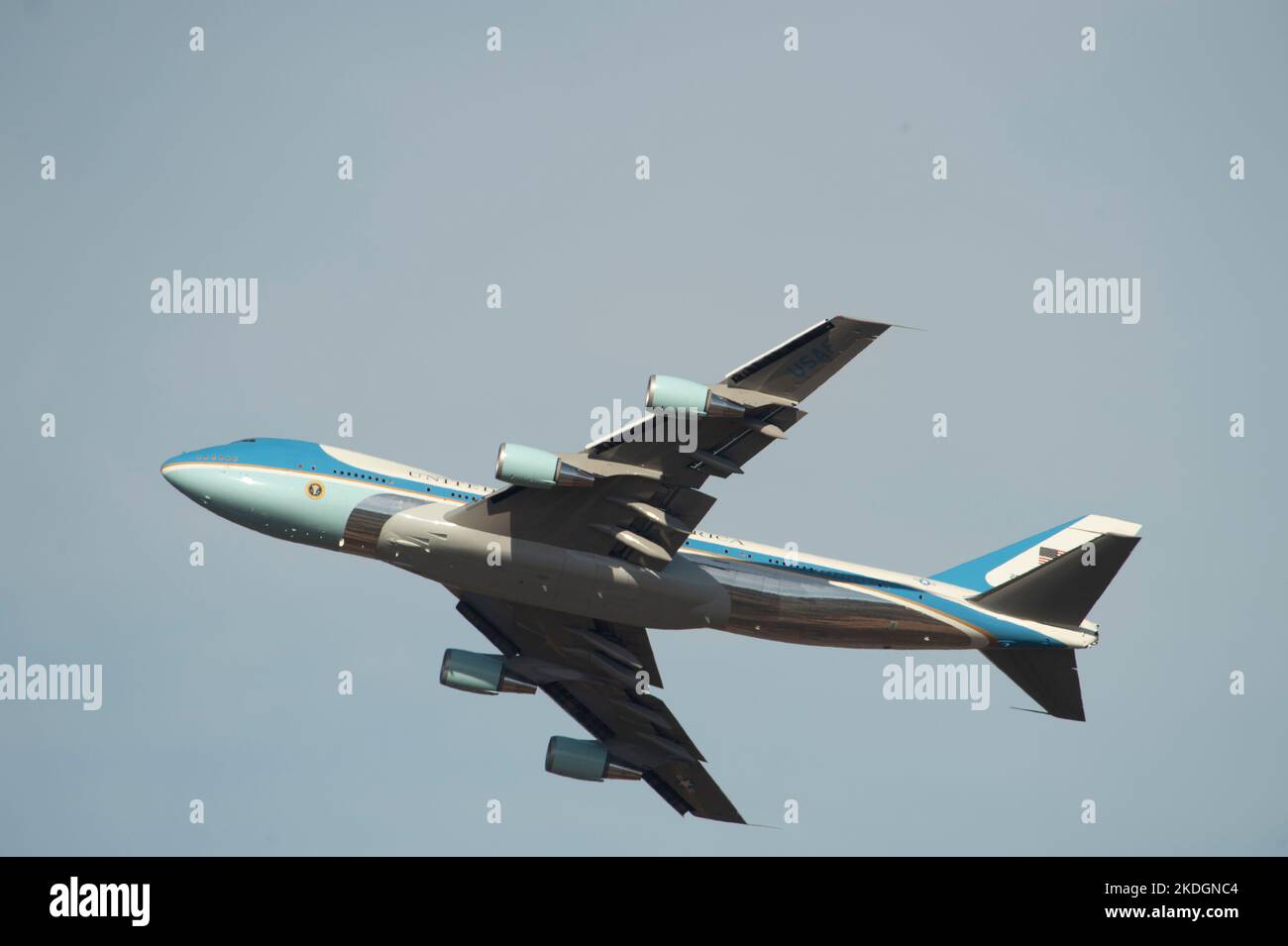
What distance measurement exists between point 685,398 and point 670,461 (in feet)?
11.9

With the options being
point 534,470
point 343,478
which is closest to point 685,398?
point 534,470

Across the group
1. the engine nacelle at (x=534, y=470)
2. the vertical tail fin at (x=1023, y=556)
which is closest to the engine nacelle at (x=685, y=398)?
the engine nacelle at (x=534, y=470)

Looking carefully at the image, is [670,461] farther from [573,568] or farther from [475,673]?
[475,673]

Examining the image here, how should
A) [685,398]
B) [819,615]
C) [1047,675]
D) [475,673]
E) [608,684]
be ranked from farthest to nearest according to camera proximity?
[608,684]
[475,673]
[1047,675]
[819,615]
[685,398]

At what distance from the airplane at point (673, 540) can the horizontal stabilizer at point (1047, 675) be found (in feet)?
0.17

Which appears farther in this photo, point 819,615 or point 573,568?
point 819,615

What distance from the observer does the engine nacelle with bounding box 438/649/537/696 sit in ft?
204

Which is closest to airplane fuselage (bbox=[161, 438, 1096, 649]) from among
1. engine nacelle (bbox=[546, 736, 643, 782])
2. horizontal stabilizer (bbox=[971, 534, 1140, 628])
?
horizontal stabilizer (bbox=[971, 534, 1140, 628])

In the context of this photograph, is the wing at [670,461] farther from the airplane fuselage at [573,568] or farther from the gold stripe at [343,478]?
the gold stripe at [343,478]

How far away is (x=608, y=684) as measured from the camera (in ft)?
212

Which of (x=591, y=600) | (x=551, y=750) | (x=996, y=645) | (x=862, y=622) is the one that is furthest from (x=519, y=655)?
(x=996, y=645)

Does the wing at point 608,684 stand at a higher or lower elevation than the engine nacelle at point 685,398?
lower

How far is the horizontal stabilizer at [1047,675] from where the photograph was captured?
2281 inches

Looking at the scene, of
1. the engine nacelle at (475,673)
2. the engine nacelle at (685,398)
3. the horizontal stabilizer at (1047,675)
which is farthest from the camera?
the engine nacelle at (475,673)
